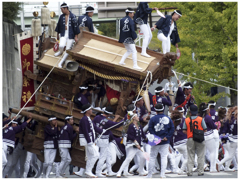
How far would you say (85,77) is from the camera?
12.5 m

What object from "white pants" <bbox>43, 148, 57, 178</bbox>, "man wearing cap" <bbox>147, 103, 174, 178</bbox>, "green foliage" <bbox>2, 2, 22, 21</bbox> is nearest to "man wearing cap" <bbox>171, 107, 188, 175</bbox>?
"man wearing cap" <bbox>147, 103, 174, 178</bbox>

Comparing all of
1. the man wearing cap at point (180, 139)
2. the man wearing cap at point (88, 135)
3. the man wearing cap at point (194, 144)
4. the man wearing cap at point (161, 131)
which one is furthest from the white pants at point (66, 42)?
the man wearing cap at point (194, 144)

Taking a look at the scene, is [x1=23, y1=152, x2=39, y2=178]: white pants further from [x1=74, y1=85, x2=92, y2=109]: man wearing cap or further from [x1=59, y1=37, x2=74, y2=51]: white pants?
[x1=59, y1=37, x2=74, y2=51]: white pants

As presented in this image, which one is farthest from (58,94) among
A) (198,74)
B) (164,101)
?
(198,74)

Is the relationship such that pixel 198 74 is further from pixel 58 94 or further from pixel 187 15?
pixel 58 94

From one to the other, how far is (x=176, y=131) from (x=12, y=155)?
15.7 feet

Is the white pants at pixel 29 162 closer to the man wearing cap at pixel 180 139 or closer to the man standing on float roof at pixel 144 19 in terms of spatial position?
the man wearing cap at pixel 180 139

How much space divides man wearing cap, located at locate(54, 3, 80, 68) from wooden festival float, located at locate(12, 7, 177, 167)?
0.21m

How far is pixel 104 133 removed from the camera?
11109mm

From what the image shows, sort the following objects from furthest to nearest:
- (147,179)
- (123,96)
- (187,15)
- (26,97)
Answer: (187,15) < (26,97) < (123,96) < (147,179)

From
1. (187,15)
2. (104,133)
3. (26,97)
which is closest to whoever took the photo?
(104,133)

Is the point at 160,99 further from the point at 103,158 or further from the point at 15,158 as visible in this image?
the point at 15,158

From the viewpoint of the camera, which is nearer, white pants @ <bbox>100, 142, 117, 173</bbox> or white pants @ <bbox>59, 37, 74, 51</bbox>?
white pants @ <bbox>100, 142, 117, 173</bbox>

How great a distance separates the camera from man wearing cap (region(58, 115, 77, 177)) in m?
11.5
